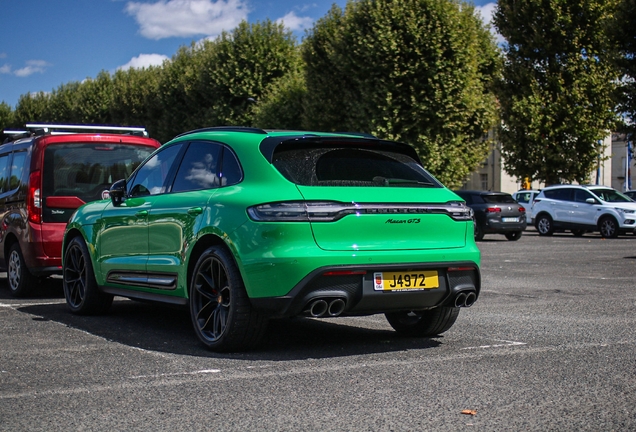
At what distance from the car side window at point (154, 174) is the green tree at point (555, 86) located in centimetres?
3335

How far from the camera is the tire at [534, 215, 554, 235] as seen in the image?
29.8m

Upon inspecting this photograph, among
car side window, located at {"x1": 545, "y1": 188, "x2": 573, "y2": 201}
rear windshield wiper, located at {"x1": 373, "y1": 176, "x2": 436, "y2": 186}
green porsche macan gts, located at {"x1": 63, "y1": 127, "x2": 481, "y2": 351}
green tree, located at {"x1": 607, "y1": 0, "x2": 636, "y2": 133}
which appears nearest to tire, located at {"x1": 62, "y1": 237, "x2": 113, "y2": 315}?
green porsche macan gts, located at {"x1": 63, "y1": 127, "x2": 481, "y2": 351}

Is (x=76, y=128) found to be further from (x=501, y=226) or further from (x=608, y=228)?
(x=608, y=228)

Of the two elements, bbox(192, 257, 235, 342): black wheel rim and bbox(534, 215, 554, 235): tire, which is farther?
bbox(534, 215, 554, 235): tire

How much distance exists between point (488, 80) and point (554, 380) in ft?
132

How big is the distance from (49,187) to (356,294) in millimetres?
5609

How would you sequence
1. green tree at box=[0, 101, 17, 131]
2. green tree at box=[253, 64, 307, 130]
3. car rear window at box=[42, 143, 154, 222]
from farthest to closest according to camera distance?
green tree at box=[0, 101, 17, 131] < green tree at box=[253, 64, 307, 130] < car rear window at box=[42, 143, 154, 222]

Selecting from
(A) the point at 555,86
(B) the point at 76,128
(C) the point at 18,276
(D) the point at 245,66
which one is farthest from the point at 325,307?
(D) the point at 245,66

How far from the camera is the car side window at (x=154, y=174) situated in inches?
292

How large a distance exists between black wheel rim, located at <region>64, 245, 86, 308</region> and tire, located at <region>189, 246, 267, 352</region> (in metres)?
2.45

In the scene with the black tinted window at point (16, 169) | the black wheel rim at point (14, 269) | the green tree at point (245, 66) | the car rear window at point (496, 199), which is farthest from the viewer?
the green tree at point (245, 66)

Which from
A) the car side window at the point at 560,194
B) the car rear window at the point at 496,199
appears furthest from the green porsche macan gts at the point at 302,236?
the car side window at the point at 560,194

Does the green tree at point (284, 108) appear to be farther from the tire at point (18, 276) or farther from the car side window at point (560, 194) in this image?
the tire at point (18, 276)

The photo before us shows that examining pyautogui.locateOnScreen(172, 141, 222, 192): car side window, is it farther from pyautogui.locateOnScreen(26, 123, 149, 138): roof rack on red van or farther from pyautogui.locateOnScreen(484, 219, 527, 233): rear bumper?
pyautogui.locateOnScreen(484, 219, 527, 233): rear bumper
